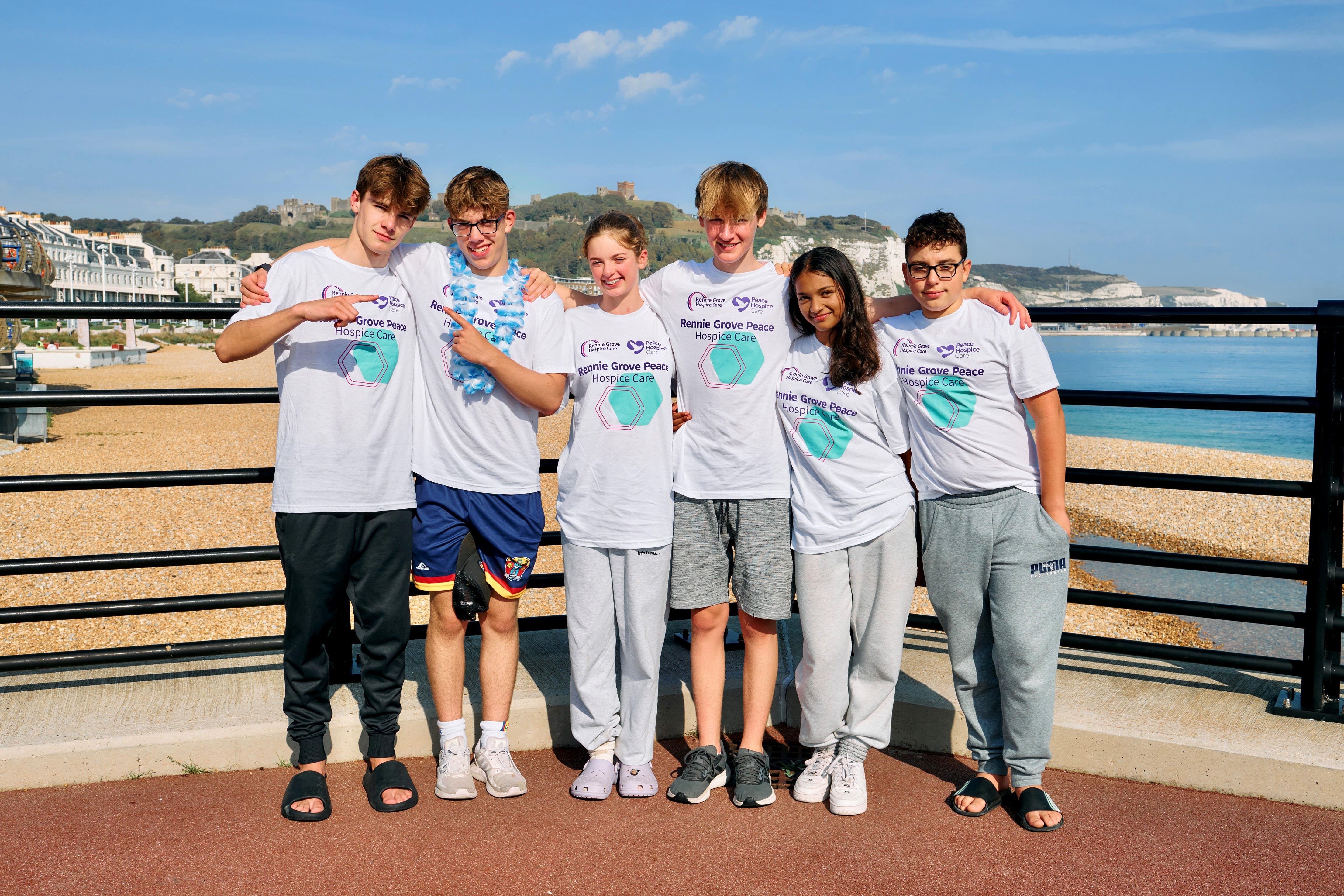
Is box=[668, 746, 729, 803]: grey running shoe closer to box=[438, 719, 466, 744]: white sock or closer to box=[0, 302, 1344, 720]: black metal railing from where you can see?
box=[438, 719, 466, 744]: white sock

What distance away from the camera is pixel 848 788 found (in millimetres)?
3092

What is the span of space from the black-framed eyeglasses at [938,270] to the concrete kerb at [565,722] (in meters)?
1.64

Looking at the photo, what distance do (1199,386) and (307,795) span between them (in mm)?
65831

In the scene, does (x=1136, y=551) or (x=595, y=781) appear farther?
(x=1136, y=551)

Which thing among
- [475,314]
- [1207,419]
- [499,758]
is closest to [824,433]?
[475,314]

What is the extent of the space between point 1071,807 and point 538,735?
1.93 meters

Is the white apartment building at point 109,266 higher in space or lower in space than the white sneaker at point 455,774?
higher

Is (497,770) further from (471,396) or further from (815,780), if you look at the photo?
(471,396)

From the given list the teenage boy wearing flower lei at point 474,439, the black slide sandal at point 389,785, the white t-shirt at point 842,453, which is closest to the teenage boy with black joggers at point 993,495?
the white t-shirt at point 842,453

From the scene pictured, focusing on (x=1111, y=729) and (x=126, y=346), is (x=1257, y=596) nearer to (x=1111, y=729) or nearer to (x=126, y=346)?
(x=1111, y=729)

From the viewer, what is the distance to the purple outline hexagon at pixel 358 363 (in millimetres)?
3010

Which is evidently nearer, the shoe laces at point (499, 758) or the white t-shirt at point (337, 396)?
the white t-shirt at point (337, 396)

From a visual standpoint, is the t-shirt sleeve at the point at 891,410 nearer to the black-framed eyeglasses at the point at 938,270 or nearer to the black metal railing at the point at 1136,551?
the black-framed eyeglasses at the point at 938,270

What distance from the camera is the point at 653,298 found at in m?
3.32
